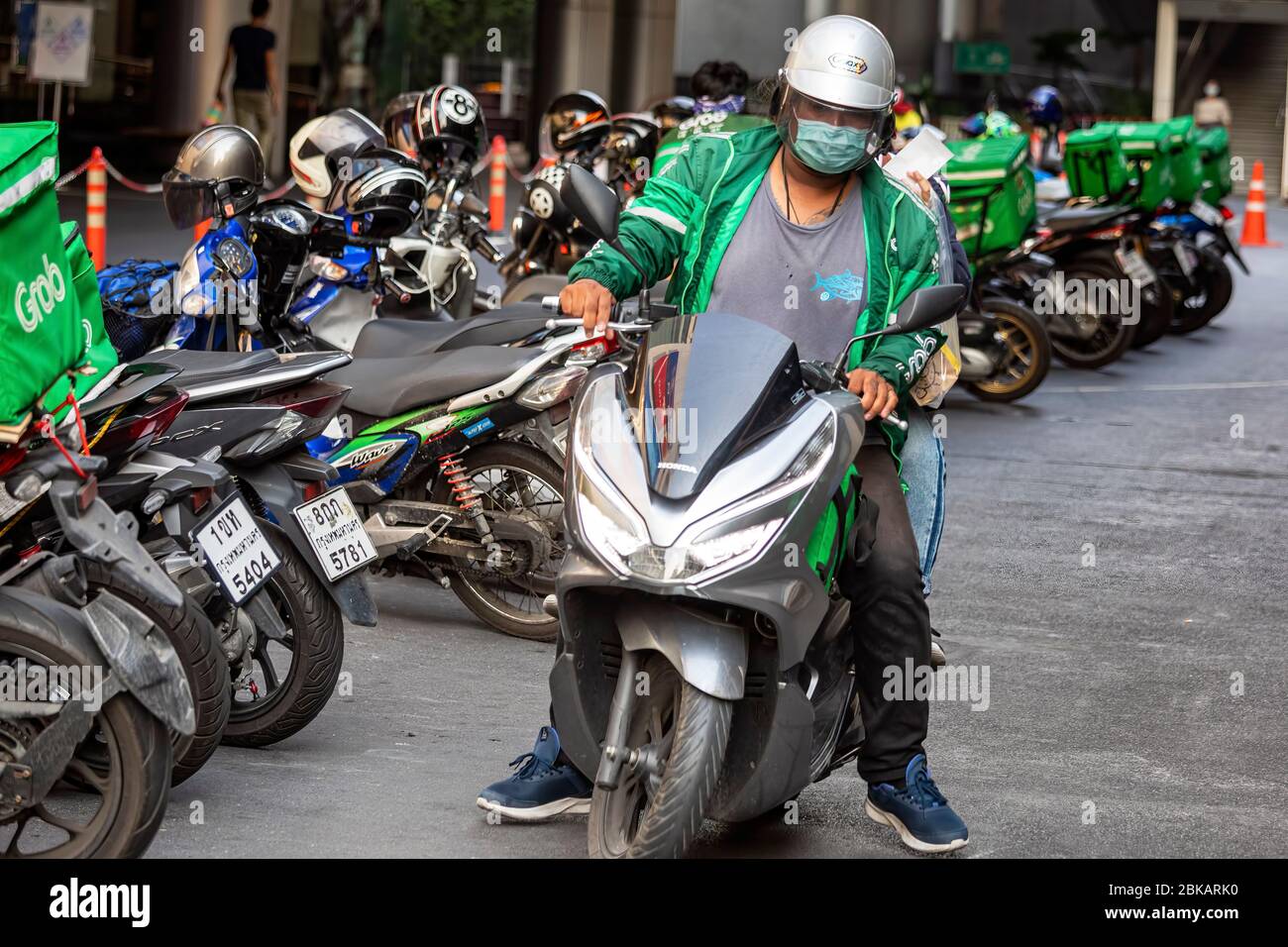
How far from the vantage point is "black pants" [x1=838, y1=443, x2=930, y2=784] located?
4379mm

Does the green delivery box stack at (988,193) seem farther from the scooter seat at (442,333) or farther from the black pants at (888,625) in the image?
the black pants at (888,625)

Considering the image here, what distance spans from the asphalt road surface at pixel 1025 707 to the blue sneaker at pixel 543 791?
56 millimetres

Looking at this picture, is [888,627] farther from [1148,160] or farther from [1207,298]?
[1207,298]

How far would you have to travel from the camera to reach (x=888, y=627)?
4395 mm

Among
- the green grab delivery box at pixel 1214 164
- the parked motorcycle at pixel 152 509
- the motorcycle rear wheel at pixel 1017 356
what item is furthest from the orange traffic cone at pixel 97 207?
the parked motorcycle at pixel 152 509

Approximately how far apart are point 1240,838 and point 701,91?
7.57 metres

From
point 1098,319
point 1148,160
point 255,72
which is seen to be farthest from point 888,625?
point 255,72

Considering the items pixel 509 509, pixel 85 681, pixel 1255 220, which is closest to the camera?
pixel 85 681

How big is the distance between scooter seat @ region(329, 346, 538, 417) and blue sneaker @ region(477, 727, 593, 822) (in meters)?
2.15

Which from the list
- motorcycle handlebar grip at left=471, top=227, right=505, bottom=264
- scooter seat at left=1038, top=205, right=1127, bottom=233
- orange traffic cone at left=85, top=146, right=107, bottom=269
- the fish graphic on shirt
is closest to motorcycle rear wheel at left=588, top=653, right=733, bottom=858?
the fish graphic on shirt

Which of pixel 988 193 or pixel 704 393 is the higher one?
pixel 988 193

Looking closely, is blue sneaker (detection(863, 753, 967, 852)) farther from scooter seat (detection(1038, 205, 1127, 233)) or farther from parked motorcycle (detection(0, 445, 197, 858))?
scooter seat (detection(1038, 205, 1127, 233))

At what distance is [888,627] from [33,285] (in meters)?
1.98
